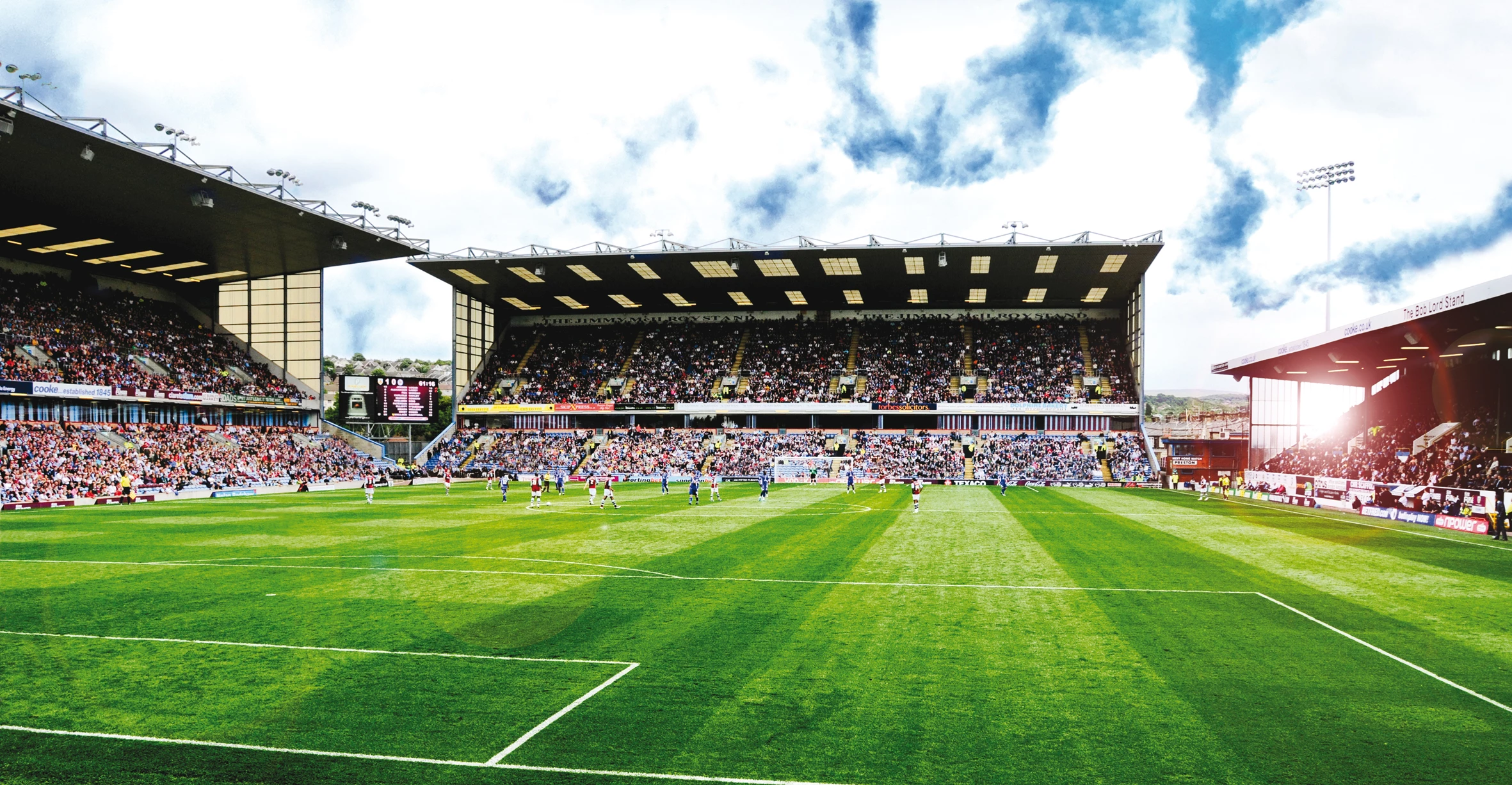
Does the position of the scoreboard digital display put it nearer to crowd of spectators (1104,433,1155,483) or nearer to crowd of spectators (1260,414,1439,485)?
crowd of spectators (1104,433,1155,483)

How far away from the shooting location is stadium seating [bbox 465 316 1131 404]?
65938 mm

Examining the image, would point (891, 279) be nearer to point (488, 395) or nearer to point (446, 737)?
point (488, 395)

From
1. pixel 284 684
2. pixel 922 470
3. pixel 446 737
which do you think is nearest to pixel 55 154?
pixel 284 684

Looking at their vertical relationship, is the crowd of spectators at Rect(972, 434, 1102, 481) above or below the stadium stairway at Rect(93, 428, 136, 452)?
below

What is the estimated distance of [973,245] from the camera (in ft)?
183

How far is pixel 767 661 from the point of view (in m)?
Result: 10.8

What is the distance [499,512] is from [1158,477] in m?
46.4

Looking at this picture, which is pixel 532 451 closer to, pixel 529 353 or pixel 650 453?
pixel 650 453

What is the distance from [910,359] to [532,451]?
3188 centimetres

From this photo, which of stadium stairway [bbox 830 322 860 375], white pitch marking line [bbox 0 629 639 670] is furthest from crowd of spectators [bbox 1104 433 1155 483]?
white pitch marking line [bbox 0 629 639 670]

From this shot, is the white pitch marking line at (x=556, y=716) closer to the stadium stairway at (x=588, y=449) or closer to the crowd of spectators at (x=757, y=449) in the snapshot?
the crowd of spectators at (x=757, y=449)

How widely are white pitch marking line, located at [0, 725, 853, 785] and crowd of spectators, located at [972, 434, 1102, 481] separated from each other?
53641 mm

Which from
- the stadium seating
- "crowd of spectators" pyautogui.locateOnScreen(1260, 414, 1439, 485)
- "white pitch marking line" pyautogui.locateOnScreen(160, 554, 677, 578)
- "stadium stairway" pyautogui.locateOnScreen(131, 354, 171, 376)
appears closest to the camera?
"white pitch marking line" pyautogui.locateOnScreen(160, 554, 677, 578)

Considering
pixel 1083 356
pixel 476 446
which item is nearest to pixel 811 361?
pixel 1083 356
